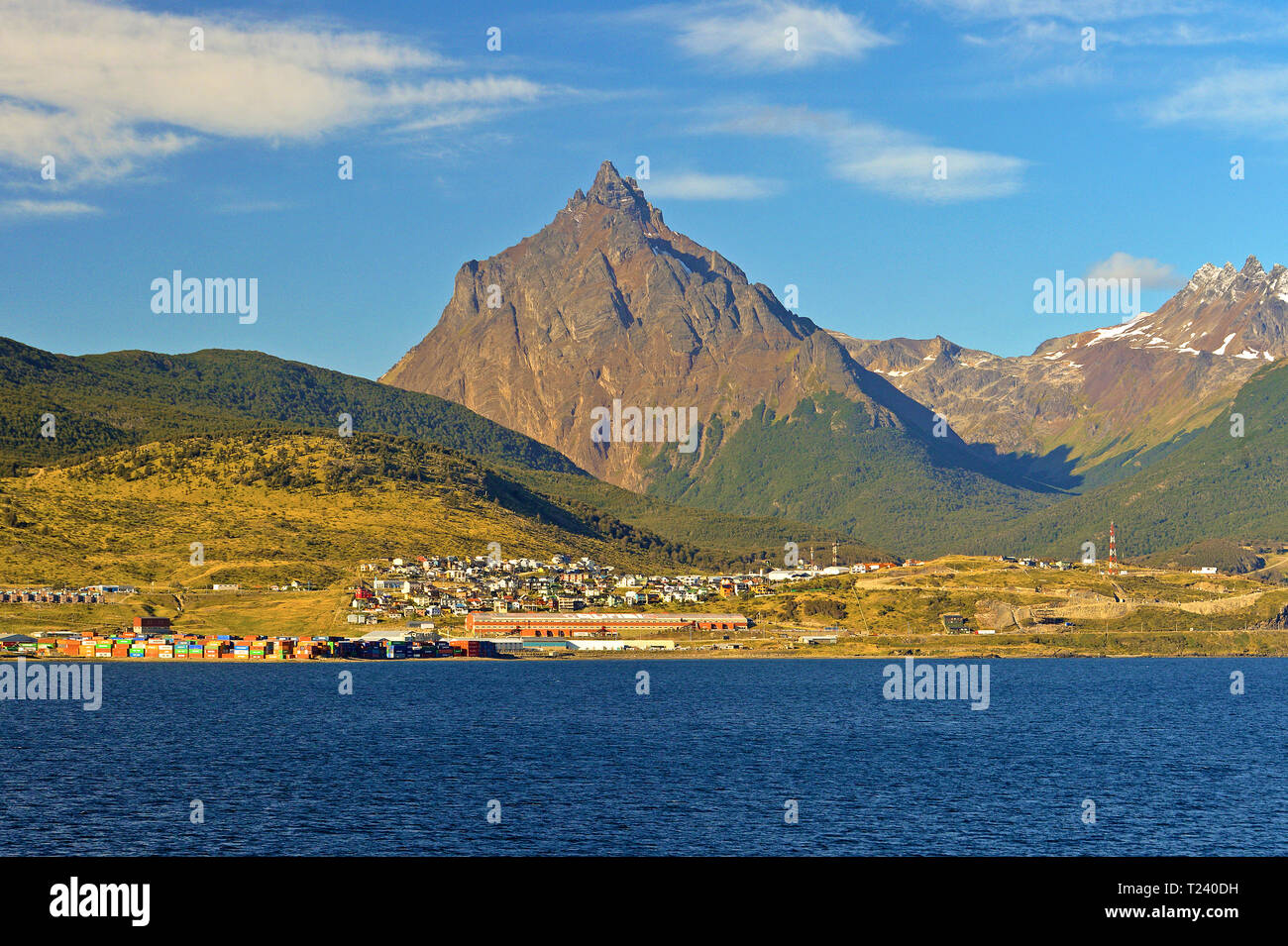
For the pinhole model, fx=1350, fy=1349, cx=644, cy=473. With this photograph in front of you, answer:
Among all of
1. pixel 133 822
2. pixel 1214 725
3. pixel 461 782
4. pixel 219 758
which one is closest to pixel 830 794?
pixel 461 782
